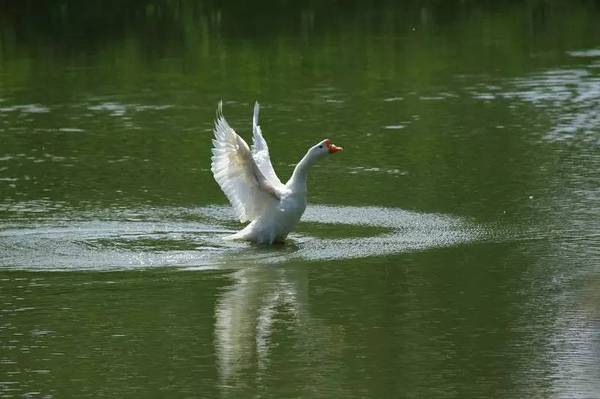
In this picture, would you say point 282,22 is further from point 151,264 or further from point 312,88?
point 151,264

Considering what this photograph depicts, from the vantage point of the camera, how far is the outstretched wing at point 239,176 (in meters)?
13.4

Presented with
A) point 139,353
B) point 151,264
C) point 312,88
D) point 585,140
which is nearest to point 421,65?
point 312,88

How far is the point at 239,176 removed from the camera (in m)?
13.6

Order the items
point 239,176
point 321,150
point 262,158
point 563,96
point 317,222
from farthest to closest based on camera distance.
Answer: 1. point 563,96
2. point 262,158
3. point 317,222
4. point 239,176
5. point 321,150

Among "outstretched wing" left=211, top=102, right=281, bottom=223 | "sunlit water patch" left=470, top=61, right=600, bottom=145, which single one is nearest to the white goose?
"outstretched wing" left=211, top=102, right=281, bottom=223

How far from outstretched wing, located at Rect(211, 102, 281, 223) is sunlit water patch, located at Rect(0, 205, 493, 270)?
347 mm

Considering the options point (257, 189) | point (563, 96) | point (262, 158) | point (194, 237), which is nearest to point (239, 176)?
point (257, 189)

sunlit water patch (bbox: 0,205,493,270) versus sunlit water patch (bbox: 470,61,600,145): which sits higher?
sunlit water patch (bbox: 470,61,600,145)

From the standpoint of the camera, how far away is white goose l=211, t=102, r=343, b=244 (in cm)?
1322

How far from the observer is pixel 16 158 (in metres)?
18.0

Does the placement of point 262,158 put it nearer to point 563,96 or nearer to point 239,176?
point 239,176

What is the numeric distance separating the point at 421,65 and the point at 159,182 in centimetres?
877

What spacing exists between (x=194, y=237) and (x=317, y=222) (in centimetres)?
121

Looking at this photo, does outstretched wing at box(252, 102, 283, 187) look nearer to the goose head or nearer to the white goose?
the white goose
